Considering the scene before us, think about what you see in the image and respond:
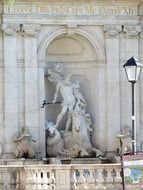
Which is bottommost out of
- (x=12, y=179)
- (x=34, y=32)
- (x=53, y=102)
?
(x=12, y=179)

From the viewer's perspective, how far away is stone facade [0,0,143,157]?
1186 inches

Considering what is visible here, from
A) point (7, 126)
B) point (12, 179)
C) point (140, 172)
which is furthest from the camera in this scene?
point (7, 126)

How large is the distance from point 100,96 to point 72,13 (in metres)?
2.89

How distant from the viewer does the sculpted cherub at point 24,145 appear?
29.5m

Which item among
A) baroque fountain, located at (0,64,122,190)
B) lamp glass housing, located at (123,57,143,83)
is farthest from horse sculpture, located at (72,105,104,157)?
lamp glass housing, located at (123,57,143,83)

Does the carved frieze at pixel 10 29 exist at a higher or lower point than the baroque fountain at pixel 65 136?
higher

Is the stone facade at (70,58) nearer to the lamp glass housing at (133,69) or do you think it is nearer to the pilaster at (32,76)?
the pilaster at (32,76)

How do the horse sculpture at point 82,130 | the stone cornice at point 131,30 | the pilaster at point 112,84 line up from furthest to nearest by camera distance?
the stone cornice at point 131,30 → the pilaster at point 112,84 → the horse sculpture at point 82,130

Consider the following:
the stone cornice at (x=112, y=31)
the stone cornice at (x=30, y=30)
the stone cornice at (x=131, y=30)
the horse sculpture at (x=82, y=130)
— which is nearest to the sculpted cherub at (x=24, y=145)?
the horse sculpture at (x=82, y=130)

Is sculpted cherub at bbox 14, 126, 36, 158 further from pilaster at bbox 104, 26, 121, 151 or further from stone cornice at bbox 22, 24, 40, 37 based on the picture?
stone cornice at bbox 22, 24, 40, 37

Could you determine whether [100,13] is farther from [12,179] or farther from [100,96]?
[12,179]

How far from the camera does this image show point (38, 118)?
30203 mm

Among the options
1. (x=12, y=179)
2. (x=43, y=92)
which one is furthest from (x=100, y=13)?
(x=12, y=179)

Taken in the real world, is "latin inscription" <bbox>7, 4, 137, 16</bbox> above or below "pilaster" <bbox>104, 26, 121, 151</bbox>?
above
